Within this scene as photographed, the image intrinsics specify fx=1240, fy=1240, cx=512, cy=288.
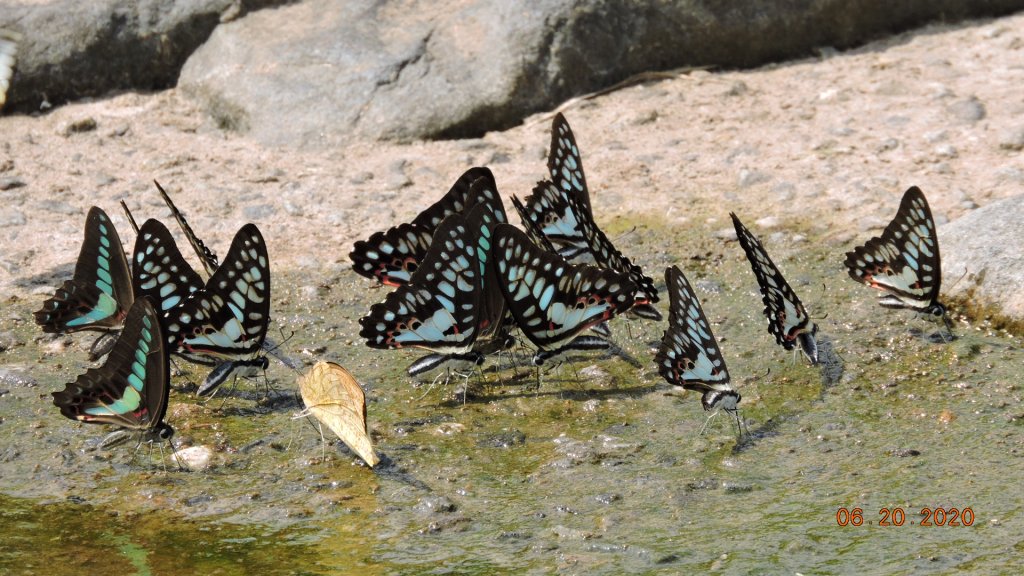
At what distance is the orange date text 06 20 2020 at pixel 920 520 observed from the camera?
3941 millimetres

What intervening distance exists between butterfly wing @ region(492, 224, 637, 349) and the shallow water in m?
0.26

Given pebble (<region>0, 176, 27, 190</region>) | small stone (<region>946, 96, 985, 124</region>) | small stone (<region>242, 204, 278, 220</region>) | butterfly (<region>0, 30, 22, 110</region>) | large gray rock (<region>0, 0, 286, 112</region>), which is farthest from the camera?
large gray rock (<region>0, 0, 286, 112</region>)

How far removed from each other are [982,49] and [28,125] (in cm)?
605

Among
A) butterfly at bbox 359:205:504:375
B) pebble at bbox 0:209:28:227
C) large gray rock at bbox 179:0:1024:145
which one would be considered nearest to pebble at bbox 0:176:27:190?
pebble at bbox 0:209:28:227

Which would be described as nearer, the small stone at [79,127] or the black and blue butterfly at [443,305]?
the black and blue butterfly at [443,305]

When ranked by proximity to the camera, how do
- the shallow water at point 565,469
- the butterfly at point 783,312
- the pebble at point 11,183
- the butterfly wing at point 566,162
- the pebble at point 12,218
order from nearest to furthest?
the shallow water at point 565,469 → the butterfly at point 783,312 → the butterfly wing at point 566,162 → the pebble at point 12,218 → the pebble at point 11,183

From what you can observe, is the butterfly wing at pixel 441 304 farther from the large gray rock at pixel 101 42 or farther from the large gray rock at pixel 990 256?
the large gray rock at pixel 101 42

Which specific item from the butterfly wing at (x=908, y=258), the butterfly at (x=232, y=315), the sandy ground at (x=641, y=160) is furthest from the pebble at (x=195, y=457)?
the butterfly wing at (x=908, y=258)

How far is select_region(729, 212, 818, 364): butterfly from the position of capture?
507 cm

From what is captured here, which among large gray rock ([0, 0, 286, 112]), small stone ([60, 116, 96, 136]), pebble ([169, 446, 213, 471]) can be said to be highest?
large gray rock ([0, 0, 286, 112])

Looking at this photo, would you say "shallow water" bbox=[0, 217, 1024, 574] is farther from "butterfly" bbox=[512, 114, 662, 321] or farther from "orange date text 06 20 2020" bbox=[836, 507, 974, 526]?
"butterfly" bbox=[512, 114, 662, 321]

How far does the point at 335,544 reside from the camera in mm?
4016

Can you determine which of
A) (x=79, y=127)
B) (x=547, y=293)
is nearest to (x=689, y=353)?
(x=547, y=293)

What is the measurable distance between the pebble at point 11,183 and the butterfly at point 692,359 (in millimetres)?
4105
